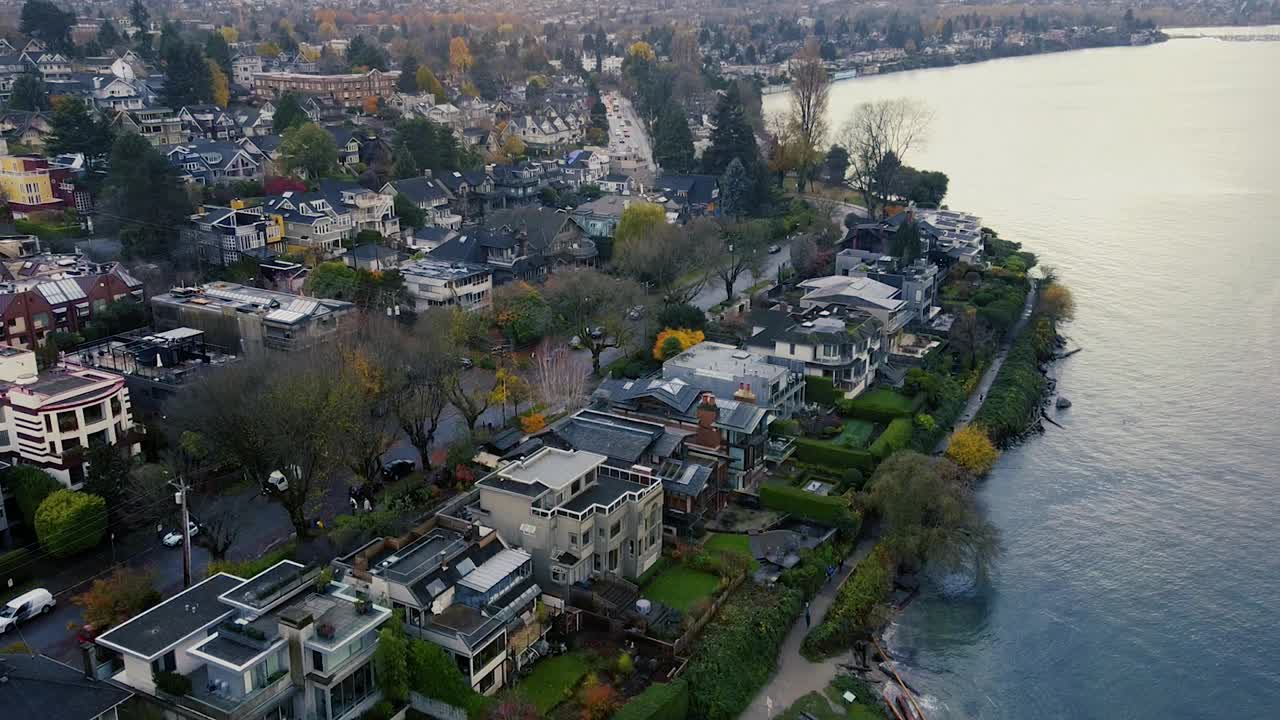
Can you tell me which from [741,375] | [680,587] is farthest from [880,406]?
[680,587]

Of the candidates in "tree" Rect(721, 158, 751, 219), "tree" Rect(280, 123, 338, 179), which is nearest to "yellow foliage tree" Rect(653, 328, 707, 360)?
"tree" Rect(721, 158, 751, 219)

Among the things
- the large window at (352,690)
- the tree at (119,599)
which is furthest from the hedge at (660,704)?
the tree at (119,599)

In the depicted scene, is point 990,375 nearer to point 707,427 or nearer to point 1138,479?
point 1138,479

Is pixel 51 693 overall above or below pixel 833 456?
above

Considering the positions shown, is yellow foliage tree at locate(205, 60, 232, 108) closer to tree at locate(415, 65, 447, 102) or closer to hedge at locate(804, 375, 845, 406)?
tree at locate(415, 65, 447, 102)

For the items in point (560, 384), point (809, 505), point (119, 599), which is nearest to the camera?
point (119, 599)

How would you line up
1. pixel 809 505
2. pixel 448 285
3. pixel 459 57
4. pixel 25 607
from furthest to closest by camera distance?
pixel 459 57 < pixel 448 285 < pixel 809 505 < pixel 25 607

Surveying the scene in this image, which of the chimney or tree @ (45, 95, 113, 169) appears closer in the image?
the chimney

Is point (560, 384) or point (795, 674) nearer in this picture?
point (795, 674)
